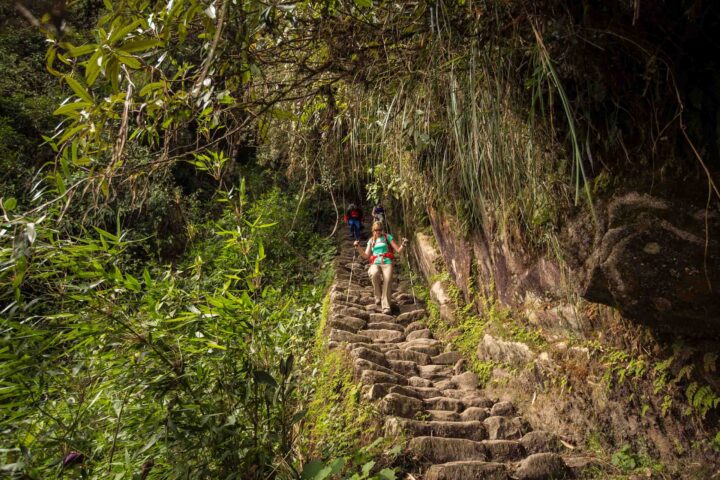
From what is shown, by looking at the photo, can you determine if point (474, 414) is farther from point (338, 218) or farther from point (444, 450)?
point (338, 218)

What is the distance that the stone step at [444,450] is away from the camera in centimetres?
273

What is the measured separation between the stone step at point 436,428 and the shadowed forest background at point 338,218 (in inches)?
4.5

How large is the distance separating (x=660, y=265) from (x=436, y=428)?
5.79ft

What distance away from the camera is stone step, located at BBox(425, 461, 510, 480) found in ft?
8.36

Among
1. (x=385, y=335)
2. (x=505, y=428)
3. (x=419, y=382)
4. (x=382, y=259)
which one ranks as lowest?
(x=505, y=428)

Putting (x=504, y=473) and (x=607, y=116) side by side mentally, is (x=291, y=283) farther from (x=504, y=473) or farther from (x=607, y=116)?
(x=607, y=116)

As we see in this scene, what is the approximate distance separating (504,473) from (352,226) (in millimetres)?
7154

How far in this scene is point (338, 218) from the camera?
276 centimetres

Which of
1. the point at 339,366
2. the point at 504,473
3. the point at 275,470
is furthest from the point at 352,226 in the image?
the point at 275,470

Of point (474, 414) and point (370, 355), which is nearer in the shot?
point (474, 414)

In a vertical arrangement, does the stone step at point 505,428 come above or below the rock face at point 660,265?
below

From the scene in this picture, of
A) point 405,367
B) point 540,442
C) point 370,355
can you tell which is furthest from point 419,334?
point 540,442

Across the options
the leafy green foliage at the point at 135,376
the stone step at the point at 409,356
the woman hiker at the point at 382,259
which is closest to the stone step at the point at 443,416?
the stone step at the point at 409,356

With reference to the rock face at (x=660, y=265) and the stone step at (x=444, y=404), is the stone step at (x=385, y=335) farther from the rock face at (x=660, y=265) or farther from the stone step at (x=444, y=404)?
the rock face at (x=660, y=265)
